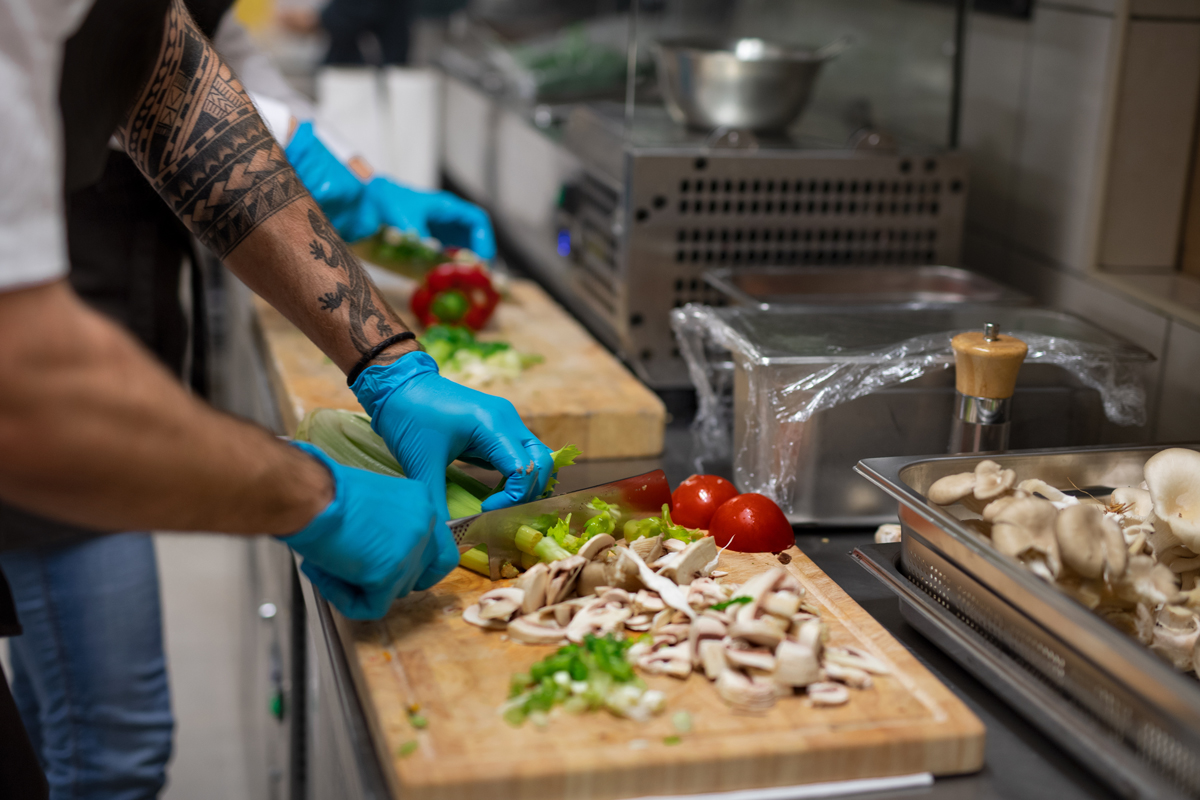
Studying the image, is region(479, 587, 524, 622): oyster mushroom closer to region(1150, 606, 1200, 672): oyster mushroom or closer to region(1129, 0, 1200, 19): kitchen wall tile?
region(1150, 606, 1200, 672): oyster mushroom

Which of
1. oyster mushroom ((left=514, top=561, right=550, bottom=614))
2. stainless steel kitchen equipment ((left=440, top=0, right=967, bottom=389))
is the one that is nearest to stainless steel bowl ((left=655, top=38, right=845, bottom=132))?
stainless steel kitchen equipment ((left=440, top=0, right=967, bottom=389))

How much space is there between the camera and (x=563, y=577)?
38.7 inches

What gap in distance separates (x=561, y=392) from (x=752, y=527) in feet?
1.65

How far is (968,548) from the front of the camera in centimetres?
90

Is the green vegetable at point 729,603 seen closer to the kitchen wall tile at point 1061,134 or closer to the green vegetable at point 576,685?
the green vegetable at point 576,685

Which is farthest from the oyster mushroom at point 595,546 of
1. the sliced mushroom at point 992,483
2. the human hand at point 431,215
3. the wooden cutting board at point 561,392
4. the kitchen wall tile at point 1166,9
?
the human hand at point 431,215

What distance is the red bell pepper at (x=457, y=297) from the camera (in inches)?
74.2

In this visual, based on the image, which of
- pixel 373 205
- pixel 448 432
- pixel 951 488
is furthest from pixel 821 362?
pixel 373 205

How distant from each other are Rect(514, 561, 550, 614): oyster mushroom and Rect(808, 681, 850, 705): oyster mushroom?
0.24m

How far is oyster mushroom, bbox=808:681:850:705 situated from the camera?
85 centimetres

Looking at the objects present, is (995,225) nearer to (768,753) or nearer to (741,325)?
(741,325)

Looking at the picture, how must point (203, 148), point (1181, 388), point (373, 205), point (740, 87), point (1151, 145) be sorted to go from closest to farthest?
point (203, 148)
point (1181, 388)
point (1151, 145)
point (740, 87)
point (373, 205)

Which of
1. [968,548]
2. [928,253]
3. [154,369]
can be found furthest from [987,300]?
[154,369]

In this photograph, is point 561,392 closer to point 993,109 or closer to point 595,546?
point 595,546
